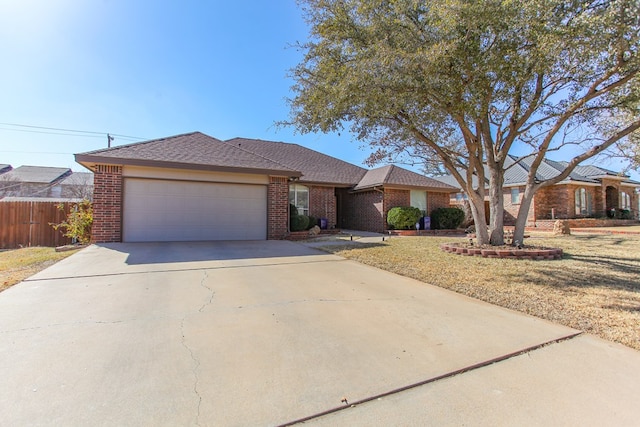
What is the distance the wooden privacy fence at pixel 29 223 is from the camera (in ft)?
37.6

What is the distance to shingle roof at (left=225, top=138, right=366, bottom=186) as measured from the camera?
57.6ft

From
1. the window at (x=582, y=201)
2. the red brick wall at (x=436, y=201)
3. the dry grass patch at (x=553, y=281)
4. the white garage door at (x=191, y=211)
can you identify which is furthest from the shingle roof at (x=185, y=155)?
the window at (x=582, y=201)

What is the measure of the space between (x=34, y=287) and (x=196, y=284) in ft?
8.03

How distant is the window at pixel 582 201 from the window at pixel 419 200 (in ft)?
39.2

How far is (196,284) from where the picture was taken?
17.1ft

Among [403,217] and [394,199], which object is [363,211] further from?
[403,217]

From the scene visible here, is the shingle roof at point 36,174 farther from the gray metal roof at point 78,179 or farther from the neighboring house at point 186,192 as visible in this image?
the neighboring house at point 186,192

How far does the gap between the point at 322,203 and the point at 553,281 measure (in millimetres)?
12137

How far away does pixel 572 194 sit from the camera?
2102 centimetres

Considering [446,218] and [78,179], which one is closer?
[446,218]

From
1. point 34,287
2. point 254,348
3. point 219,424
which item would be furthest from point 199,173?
point 219,424

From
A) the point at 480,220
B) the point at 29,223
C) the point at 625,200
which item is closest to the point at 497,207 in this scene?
the point at 480,220

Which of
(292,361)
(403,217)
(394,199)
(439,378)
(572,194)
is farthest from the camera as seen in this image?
(572,194)

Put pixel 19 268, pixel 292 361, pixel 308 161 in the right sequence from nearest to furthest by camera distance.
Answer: pixel 292 361, pixel 19 268, pixel 308 161
